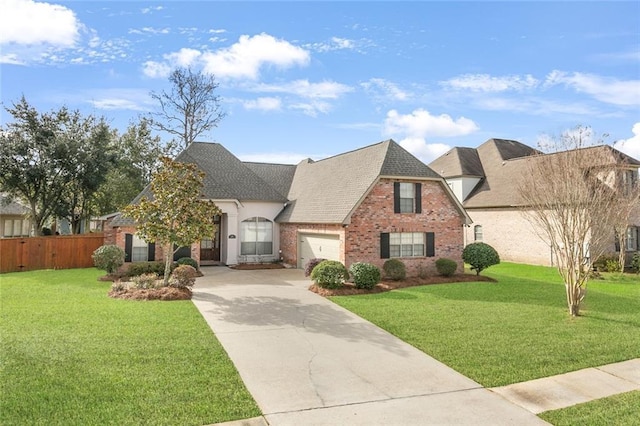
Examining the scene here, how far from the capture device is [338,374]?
693 cm

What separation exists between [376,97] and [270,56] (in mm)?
5123

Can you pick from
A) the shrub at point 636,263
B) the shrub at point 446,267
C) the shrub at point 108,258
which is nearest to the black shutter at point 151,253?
the shrub at point 108,258

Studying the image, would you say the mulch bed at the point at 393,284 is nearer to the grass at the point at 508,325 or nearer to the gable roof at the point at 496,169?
the grass at the point at 508,325

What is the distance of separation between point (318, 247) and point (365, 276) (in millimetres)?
5383

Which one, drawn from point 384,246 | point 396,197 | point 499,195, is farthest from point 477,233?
point 384,246

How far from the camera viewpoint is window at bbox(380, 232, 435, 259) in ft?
58.1

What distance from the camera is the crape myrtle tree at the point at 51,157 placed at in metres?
21.9

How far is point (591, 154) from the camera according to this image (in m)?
13.5

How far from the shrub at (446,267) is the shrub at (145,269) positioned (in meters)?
12.7

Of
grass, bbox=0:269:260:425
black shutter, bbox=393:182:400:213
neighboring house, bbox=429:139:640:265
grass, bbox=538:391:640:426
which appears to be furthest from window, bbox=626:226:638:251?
grass, bbox=0:269:260:425

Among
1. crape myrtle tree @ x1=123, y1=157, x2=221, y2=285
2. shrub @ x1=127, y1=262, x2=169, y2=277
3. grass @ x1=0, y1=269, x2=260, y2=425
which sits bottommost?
grass @ x1=0, y1=269, x2=260, y2=425

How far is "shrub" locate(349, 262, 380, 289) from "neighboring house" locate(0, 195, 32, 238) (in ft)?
97.0

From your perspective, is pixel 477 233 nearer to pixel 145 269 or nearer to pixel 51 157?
pixel 145 269

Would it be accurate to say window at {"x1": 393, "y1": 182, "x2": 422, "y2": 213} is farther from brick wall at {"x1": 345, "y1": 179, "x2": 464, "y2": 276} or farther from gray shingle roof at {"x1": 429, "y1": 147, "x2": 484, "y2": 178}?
gray shingle roof at {"x1": 429, "y1": 147, "x2": 484, "y2": 178}
